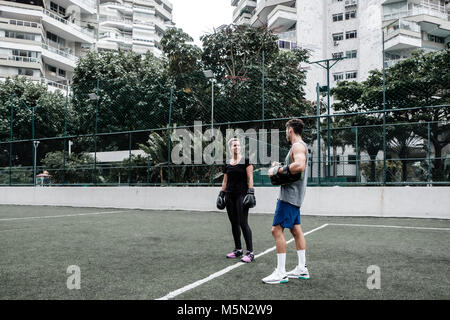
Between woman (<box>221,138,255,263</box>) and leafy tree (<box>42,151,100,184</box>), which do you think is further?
leafy tree (<box>42,151,100,184</box>)

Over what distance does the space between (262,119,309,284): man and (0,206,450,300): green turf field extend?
0.51ft

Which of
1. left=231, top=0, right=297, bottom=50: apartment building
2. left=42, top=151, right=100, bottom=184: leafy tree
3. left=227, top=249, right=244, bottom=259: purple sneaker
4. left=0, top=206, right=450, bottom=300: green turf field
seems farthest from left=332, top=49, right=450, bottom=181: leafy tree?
left=231, top=0, right=297, bottom=50: apartment building

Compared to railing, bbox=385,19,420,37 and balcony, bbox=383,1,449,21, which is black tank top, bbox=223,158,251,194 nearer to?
railing, bbox=385,19,420,37

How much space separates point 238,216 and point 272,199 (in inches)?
275

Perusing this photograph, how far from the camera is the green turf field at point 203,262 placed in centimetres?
366

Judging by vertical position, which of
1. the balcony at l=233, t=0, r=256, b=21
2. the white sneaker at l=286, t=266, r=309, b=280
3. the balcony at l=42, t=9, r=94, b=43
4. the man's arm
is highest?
the balcony at l=233, t=0, r=256, b=21

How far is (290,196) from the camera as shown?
4031 mm

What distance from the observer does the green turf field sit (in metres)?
3.66

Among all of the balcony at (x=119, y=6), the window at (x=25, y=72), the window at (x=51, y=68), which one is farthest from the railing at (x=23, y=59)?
the balcony at (x=119, y=6)

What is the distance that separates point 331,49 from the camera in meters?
44.6

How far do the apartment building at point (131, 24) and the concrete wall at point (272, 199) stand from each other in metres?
58.1

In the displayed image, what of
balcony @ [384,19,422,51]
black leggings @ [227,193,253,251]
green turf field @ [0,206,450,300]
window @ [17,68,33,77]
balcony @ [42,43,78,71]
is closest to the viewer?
green turf field @ [0,206,450,300]

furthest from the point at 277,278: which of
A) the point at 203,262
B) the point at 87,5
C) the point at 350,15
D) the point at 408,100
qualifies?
the point at 87,5
